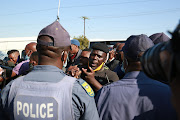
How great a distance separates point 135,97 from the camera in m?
1.70

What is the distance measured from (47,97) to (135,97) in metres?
0.81

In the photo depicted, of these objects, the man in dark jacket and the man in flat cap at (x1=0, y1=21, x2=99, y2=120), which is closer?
the man in flat cap at (x1=0, y1=21, x2=99, y2=120)

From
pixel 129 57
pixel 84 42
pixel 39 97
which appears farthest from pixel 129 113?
pixel 84 42

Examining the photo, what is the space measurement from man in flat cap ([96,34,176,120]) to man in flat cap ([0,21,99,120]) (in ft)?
0.59

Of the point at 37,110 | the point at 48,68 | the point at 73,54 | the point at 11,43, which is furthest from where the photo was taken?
the point at 11,43

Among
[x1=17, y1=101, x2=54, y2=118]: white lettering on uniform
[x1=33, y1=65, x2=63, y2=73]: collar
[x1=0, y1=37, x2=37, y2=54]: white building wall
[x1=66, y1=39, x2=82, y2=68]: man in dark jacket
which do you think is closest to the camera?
[x1=17, y1=101, x2=54, y2=118]: white lettering on uniform

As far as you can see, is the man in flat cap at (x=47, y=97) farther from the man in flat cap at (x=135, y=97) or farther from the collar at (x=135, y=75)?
the collar at (x=135, y=75)

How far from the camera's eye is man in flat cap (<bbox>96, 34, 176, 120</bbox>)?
1624mm

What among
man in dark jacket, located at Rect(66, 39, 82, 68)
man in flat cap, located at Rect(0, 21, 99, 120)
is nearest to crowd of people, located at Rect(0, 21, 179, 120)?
man in flat cap, located at Rect(0, 21, 99, 120)

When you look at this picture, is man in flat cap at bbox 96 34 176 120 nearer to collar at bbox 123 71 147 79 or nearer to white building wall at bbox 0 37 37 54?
collar at bbox 123 71 147 79

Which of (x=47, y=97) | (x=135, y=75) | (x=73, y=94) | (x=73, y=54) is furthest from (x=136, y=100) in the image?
(x=73, y=54)

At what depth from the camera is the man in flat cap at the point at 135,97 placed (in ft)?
5.33

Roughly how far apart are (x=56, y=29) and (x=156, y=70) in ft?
4.33

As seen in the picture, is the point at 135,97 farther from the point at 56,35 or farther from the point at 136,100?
the point at 56,35
